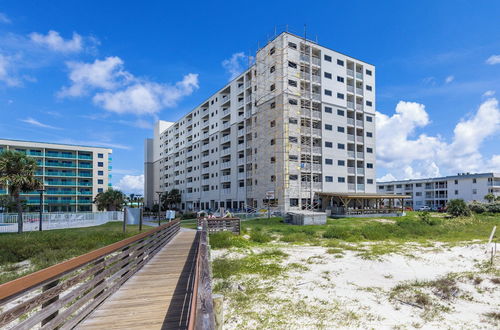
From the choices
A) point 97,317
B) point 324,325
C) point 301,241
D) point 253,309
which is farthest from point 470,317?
point 301,241

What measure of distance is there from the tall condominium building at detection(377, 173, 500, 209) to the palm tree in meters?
94.3

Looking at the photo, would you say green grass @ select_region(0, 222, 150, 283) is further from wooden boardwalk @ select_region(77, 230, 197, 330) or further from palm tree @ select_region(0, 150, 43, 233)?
palm tree @ select_region(0, 150, 43, 233)

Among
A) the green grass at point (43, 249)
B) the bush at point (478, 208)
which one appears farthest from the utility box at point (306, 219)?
the bush at point (478, 208)

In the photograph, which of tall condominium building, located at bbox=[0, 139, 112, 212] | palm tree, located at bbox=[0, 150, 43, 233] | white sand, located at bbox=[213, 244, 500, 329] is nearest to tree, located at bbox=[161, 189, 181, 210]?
tall condominium building, located at bbox=[0, 139, 112, 212]

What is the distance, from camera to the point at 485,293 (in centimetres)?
1152

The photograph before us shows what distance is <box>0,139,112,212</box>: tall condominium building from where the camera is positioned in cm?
7181

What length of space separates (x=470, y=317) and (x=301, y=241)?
47.3 feet

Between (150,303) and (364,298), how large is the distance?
7.57 m

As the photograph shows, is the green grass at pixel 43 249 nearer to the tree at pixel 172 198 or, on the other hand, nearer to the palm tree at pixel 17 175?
the palm tree at pixel 17 175

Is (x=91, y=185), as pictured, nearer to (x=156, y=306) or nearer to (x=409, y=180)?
(x=156, y=306)

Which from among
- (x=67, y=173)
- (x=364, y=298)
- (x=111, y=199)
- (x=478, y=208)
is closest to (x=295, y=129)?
(x=478, y=208)

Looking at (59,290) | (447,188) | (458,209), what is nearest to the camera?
(59,290)

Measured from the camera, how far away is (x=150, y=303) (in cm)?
689

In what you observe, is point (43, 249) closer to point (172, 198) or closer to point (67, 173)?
point (172, 198)
